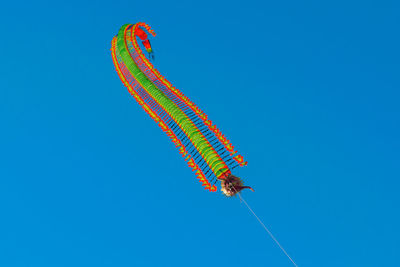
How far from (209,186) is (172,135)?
848 cm

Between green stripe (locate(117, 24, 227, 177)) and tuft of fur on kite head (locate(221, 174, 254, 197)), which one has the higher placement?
green stripe (locate(117, 24, 227, 177))

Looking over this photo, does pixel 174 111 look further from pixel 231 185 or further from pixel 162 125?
pixel 231 185

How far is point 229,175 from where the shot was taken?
29.6 metres

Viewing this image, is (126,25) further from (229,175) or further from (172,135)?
(229,175)

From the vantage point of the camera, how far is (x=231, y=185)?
28859mm

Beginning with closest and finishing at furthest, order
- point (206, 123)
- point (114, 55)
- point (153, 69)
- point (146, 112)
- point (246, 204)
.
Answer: point (246, 204) → point (206, 123) → point (146, 112) → point (153, 69) → point (114, 55)

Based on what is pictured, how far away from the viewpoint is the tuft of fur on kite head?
28797 mm

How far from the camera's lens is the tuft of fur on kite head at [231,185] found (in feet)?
94.5

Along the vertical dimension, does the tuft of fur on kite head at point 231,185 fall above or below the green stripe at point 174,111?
below

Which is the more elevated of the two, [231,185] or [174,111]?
[174,111]

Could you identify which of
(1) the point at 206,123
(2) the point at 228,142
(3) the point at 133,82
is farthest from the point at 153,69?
(2) the point at 228,142

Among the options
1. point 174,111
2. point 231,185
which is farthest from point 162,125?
point 231,185

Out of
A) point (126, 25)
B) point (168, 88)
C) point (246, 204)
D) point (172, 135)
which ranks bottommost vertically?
point (246, 204)

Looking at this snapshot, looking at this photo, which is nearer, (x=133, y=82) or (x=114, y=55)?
(x=133, y=82)
